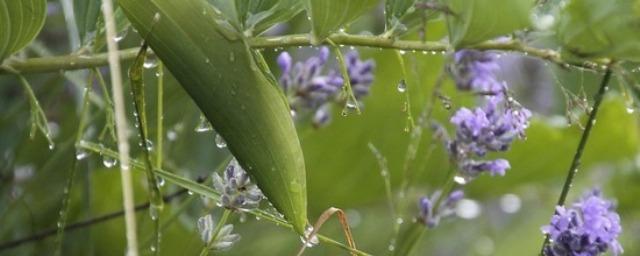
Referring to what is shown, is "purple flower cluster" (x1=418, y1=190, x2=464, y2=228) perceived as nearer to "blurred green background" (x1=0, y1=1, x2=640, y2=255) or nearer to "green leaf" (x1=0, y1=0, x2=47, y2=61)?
"blurred green background" (x1=0, y1=1, x2=640, y2=255)

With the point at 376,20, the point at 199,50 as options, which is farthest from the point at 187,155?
the point at 199,50

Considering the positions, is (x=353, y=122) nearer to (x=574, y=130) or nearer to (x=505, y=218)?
(x=574, y=130)

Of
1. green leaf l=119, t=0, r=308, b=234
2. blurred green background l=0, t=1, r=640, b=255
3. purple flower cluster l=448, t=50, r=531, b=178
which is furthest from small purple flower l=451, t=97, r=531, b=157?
green leaf l=119, t=0, r=308, b=234

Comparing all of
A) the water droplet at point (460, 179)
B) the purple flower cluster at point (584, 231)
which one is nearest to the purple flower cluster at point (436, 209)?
the water droplet at point (460, 179)

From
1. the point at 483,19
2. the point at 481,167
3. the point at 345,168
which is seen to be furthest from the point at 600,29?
the point at 345,168

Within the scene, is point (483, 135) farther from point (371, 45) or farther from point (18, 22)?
point (18, 22)

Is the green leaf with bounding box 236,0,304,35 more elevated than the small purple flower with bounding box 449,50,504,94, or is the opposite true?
the small purple flower with bounding box 449,50,504,94

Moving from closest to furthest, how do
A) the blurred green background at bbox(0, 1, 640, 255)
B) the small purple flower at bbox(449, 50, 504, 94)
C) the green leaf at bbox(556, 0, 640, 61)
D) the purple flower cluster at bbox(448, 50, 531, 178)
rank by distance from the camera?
the green leaf at bbox(556, 0, 640, 61) → the purple flower cluster at bbox(448, 50, 531, 178) → the small purple flower at bbox(449, 50, 504, 94) → the blurred green background at bbox(0, 1, 640, 255)

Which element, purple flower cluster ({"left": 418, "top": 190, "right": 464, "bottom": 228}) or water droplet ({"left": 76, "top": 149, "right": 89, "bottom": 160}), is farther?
purple flower cluster ({"left": 418, "top": 190, "right": 464, "bottom": 228})
